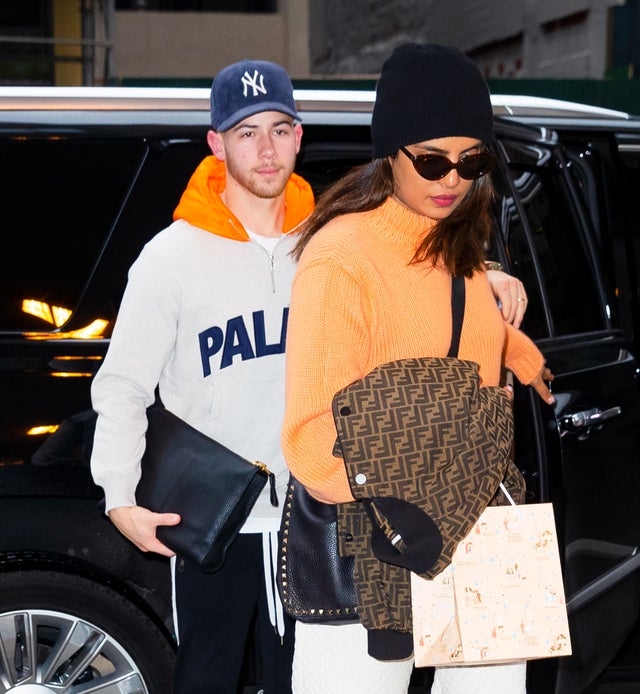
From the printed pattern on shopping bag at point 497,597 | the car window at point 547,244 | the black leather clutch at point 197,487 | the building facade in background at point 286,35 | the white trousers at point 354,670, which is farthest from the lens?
the building facade in background at point 286,35

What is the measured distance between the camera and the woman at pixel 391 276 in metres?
1.96

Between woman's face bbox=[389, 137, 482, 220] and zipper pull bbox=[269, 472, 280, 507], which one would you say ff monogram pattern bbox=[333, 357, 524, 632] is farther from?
zipper pull bbox=[269, 472, 280, 507]

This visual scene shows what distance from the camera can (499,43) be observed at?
15.7 meters

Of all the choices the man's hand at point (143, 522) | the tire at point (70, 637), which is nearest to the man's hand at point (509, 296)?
the man's hand at point (143, 522)

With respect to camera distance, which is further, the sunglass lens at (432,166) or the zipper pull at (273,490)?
the zipper pull at (273,490)

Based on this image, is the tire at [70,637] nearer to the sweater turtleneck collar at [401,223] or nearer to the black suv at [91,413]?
the black suv at [91,413]

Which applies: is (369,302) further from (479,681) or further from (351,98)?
(351,98)

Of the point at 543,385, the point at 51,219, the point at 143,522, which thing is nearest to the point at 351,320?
the point at 143,522

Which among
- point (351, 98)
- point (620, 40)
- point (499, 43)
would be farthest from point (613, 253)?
point (499, 43)

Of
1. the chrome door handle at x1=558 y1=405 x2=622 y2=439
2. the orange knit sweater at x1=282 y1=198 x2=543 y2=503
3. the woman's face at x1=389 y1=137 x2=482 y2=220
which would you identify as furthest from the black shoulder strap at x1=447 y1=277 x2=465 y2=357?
the chrome door handle at x1=558 y1=405 x2=622 y2=439

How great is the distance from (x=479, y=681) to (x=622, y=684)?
126 centimetres

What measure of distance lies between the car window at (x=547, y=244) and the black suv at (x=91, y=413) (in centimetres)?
1

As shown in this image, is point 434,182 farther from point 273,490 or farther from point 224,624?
point 224,624

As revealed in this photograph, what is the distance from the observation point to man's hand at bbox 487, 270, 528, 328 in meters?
2.54
